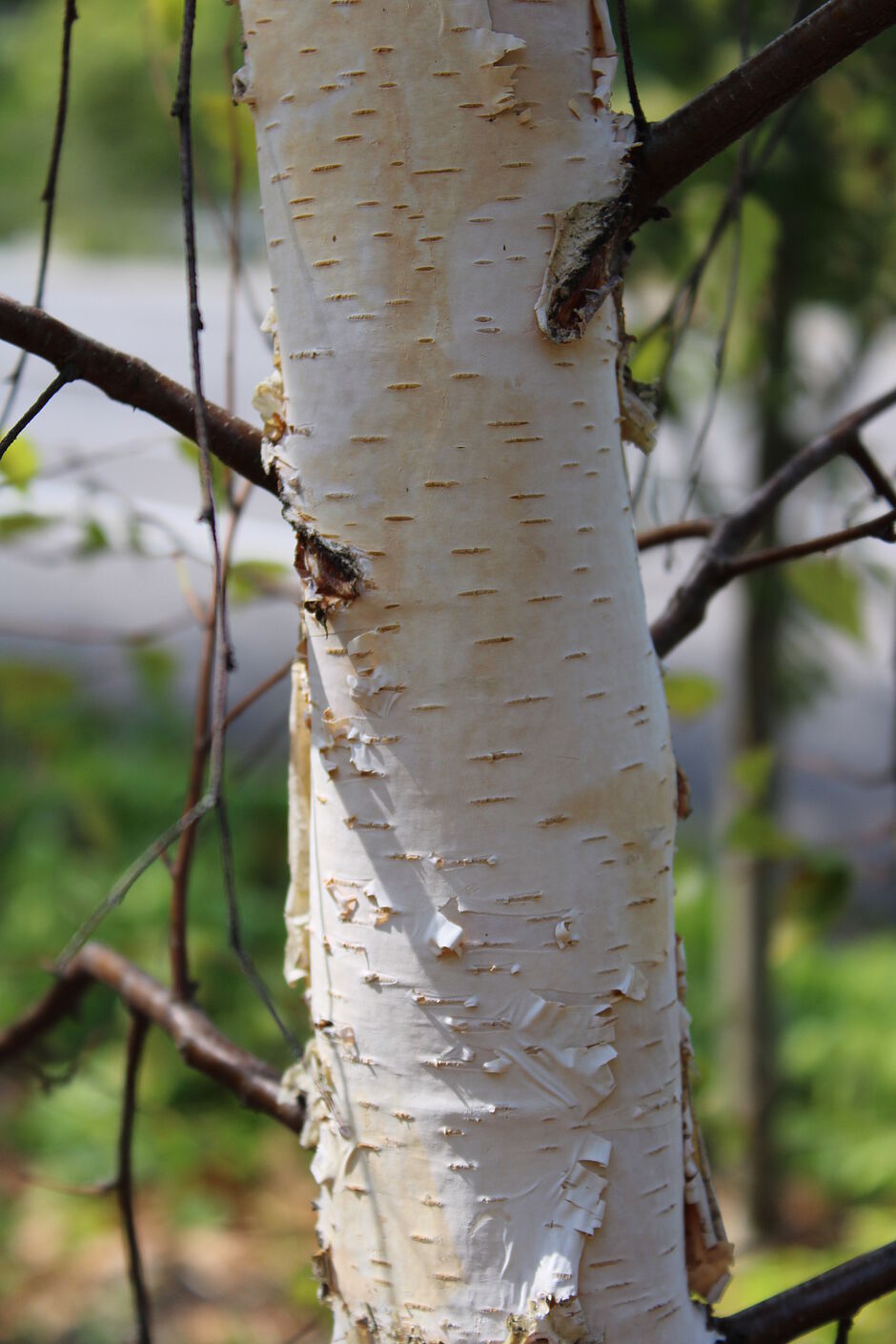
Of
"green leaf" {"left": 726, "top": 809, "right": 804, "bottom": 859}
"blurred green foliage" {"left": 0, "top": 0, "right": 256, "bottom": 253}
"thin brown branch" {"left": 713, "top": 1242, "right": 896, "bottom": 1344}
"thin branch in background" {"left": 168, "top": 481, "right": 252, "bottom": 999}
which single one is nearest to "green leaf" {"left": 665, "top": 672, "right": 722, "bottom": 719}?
"green leaf" {"left": 726, "top": 809, "right": 804, "bottom": 859}

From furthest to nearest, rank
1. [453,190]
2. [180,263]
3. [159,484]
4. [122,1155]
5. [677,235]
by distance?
[180,263] < [159,484] < [677,235] < [122,1155] < [453,190]

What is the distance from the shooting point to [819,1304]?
456mm

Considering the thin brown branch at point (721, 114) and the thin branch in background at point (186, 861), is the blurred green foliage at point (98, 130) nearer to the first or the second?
the thin branch in background at point (186, 861)

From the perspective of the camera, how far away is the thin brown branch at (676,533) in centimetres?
65

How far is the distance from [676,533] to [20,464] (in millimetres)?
418

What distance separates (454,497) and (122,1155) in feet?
1.76

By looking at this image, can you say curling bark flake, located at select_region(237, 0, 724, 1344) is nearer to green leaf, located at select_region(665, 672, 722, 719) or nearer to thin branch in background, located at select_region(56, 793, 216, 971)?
thin branch in background, located at select_region(56, 793, 216, 971)

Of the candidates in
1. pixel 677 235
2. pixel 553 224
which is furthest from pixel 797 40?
pixel 677 235

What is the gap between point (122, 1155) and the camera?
0.71 metres

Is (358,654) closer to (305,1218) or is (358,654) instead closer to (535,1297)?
(535,1297)

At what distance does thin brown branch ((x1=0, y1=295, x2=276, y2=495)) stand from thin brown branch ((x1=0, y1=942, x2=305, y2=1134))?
298 mm

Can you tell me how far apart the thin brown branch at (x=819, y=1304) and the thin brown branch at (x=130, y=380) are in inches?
15.4

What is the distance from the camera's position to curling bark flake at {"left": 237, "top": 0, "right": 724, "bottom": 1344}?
376mm

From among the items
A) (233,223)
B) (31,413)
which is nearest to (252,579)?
(233,223)
